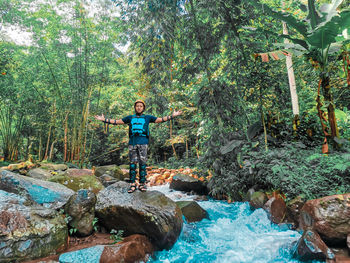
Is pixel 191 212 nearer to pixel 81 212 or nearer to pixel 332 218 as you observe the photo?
pixel 81 212

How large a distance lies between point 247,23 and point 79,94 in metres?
6.63

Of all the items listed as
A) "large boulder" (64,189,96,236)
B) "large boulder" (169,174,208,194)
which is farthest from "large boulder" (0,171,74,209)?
"large boulder" (169,174,208,194)

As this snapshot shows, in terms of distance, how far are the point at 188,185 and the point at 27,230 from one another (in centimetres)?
488

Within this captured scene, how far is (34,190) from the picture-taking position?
3.13 meters

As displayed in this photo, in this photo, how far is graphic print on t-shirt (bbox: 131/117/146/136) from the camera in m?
3.17

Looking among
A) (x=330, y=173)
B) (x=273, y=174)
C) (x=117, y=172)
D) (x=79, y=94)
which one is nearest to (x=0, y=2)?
(x=79, y=94)

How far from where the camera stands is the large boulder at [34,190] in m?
3.02

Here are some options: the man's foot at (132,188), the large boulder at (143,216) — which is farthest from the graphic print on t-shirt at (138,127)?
the large boulder at (143,216)

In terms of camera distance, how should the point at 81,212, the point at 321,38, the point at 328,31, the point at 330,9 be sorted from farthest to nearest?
the point at 330,9, the point at 321,38, the point at 328,31, the point at 81,212

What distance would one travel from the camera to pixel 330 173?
3488 millimetres

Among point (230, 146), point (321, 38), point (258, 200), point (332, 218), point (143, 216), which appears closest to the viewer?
point (332, 218)

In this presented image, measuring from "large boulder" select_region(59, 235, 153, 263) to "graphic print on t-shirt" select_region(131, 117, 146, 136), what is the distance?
145 centimetres

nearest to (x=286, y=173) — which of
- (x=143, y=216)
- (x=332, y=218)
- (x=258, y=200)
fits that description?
(x=258, y=200)

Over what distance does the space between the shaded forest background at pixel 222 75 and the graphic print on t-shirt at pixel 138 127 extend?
2284 millimetres
